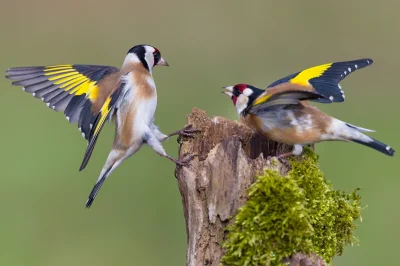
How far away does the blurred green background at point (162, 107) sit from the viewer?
9.23 metres

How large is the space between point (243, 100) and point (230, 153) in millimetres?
801

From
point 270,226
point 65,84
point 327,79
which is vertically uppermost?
point 327,79

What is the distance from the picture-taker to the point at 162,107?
10.8m

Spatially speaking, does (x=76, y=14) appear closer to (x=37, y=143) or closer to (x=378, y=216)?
(x=37, y=143)

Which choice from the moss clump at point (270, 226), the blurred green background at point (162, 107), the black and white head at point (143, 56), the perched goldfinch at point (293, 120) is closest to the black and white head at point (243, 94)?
the perched goldfinch at point (293, 120)

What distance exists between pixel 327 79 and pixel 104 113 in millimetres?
1603

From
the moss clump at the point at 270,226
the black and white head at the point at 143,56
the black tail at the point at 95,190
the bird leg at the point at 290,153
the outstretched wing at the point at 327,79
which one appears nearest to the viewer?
the moss clump at the point at 270,226

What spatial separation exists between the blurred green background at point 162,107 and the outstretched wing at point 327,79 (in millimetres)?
2437

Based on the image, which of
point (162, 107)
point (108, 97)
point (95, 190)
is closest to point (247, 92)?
point (108, 97)

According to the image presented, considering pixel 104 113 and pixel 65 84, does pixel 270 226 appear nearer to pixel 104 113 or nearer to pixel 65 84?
pixel 104 113

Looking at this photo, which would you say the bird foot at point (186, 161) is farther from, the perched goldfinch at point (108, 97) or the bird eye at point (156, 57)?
the bird eye at point (156, 57)

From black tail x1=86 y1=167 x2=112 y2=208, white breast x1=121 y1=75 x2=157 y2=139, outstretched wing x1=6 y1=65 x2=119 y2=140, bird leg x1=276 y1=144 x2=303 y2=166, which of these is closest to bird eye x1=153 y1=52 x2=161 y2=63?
outstretched wing x1=6 y1=65 x2=119 y2=140

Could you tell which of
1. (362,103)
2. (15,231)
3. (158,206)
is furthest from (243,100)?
(362,103)

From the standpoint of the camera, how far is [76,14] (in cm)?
1471
